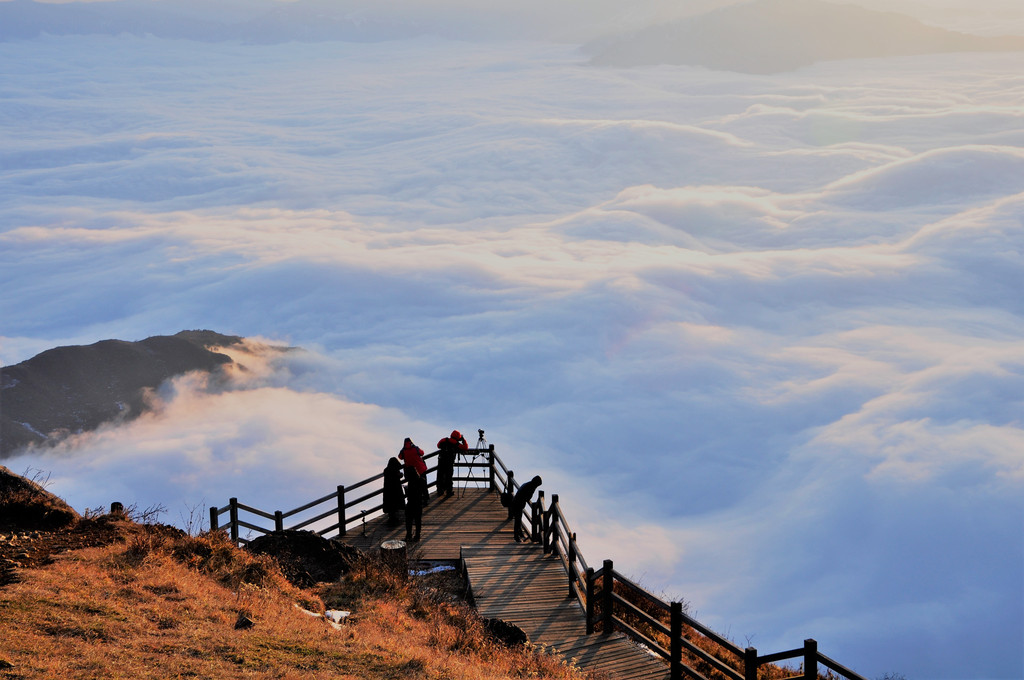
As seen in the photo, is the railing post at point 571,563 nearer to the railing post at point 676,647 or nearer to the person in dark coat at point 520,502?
the person in dark coat at point 520,502

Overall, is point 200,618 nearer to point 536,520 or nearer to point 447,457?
point 536,520

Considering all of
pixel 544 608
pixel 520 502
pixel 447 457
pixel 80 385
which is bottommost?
pixel 544 608

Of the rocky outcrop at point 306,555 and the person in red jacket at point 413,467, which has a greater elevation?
the person in red jacket at point 413,467

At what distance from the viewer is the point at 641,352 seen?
124 m

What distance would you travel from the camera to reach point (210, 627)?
27.7 ft

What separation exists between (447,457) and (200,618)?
8422mm

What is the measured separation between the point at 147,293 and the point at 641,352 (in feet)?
294

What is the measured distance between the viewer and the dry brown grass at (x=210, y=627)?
736 centimetres

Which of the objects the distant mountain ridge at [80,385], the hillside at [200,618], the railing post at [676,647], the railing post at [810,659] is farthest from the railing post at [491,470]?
the distant mountain ridge at [80,385]

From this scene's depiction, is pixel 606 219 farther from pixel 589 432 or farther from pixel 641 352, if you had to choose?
pixel 589 432

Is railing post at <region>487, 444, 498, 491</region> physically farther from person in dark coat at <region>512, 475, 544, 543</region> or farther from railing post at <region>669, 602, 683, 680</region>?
railing post at <region>669, 602, 683, 680</region>

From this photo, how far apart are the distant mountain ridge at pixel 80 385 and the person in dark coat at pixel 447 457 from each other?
66358mm

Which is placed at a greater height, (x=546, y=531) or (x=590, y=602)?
(x=546, y=531)

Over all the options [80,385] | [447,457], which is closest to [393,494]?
[447,457]
